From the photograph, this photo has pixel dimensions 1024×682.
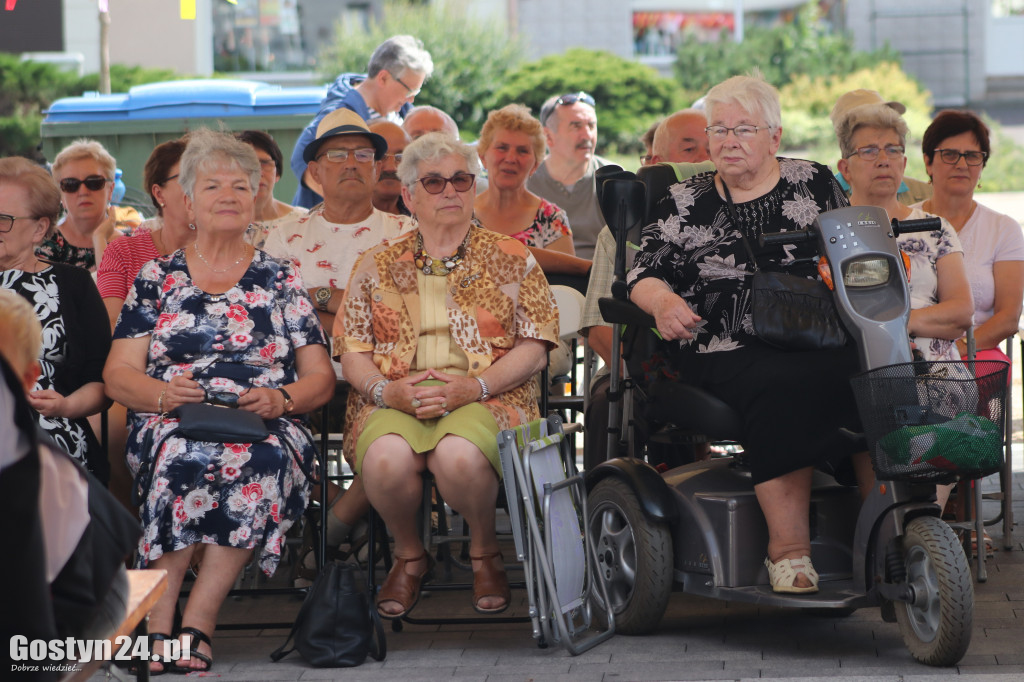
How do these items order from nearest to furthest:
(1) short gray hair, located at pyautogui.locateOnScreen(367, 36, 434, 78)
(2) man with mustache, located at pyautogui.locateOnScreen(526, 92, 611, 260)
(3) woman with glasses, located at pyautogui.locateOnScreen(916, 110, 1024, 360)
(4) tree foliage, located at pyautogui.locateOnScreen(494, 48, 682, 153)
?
(3) woman with glasses, located at pyautogui.locateOnScreen(916, 110, 1024, 360) < (2) man with mustache, located at pyautogui.locateOnScreen(526, 92, 611, 260) < (1) short gray hair, located at pyautogui.locateOnScreen(367, 36, 434, 78) < (4) tree foliage, located at pyautogui.locateOnScreen(494, 48, 682, 153)

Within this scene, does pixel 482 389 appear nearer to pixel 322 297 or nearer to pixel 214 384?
pixel 214 384

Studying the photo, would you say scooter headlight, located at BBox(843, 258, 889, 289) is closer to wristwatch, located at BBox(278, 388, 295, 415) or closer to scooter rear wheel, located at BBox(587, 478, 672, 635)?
scooter rear wheel, located at BBox(587, 478, 672, 635)

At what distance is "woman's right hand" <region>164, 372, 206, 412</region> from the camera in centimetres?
396

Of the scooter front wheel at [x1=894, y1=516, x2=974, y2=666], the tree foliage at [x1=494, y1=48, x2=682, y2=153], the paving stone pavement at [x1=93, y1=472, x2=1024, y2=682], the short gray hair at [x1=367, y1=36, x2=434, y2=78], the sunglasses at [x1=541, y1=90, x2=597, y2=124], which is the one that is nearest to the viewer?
the scooter front wheel at [x1=894, y1=516, x2=974, y2=666]

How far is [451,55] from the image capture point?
25.3 meters

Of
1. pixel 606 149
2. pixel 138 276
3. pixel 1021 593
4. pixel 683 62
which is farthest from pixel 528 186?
pixel 683 62

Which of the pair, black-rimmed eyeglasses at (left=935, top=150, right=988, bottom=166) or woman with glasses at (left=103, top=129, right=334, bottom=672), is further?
black-rimmed eyeglasses at (left=935, top=150, right=988, bottom=166)

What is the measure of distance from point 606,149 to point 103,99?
13.8 metres

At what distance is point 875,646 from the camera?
3.75 m

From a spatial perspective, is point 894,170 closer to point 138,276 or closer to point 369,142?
point 369,142

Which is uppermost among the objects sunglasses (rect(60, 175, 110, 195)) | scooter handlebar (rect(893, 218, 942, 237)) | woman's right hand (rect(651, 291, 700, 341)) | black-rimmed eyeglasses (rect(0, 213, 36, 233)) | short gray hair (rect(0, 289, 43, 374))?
sunglasses (rect(60, 175, 110, 195))

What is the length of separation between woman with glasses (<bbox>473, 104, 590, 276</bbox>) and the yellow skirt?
5.12 ft

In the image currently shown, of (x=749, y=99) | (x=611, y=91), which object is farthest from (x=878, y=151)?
(x=611, y=91)

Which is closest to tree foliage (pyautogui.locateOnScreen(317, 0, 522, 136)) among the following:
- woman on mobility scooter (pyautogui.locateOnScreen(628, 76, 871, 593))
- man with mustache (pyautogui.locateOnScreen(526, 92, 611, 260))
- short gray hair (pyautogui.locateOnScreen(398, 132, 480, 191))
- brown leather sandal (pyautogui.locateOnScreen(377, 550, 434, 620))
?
man with mustache (pyautogui.locateOnScreen(526, 92, 611, 260))
